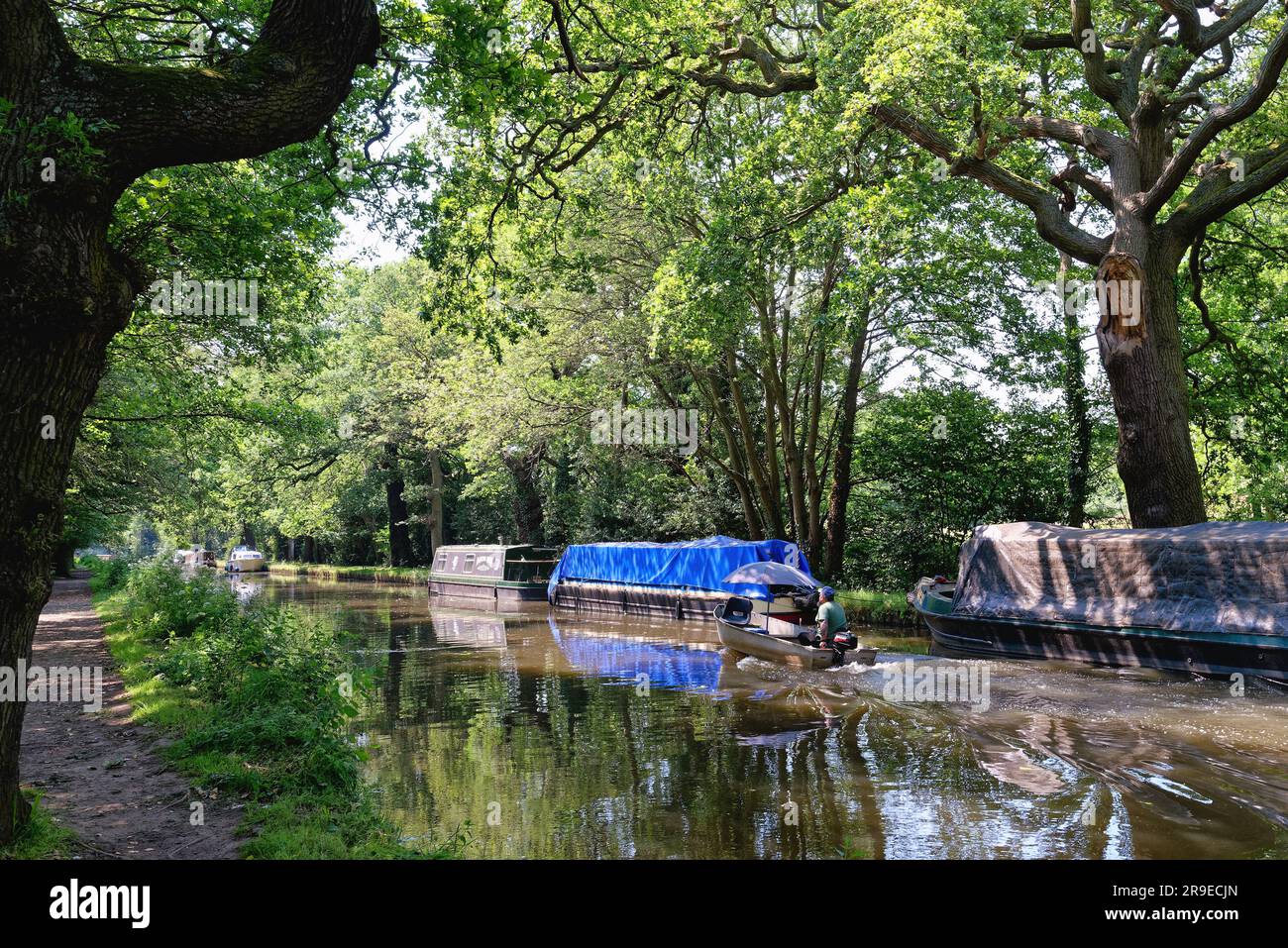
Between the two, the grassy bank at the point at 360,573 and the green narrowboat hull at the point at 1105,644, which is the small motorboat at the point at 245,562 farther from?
the green narrowboat hull at the point at 1105,644

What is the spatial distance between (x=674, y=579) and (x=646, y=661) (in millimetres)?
7981

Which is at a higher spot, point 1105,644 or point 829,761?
point 1105,644

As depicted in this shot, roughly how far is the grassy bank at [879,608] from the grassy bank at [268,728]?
14654 millimetres

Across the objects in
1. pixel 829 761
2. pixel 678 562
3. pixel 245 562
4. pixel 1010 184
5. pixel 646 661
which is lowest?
pixel 646 661

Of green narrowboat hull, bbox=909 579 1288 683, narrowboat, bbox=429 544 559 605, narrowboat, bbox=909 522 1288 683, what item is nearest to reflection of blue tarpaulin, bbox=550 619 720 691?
green narrowboat hull, bbox=909 579 1288 683

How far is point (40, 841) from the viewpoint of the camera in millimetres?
5105

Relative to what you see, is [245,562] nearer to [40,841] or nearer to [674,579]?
[674,579]

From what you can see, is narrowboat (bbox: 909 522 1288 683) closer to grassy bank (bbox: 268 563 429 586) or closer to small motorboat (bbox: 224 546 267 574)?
grassy bank (bbox: 268 563 429 586)

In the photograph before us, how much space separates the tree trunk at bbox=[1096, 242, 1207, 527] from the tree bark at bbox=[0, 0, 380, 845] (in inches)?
551

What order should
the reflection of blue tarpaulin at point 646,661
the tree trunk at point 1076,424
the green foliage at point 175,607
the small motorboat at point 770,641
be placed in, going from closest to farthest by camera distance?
1. the small motorboat at point 770,641
2. the reflection of blue tarpaulin at point 646,661
3. the green foliage at point 175,607
4. the tree trunk at point 1076,424

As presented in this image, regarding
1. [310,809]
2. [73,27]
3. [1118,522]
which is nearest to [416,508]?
[1118,522]

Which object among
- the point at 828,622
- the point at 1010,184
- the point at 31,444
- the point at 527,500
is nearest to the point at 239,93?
the point at 31,444

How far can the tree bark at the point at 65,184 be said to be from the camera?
15.1 ft

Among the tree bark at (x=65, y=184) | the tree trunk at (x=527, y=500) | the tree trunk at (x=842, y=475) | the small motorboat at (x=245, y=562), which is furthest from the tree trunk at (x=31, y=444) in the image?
the small motorboat at (x=245, y=562)
